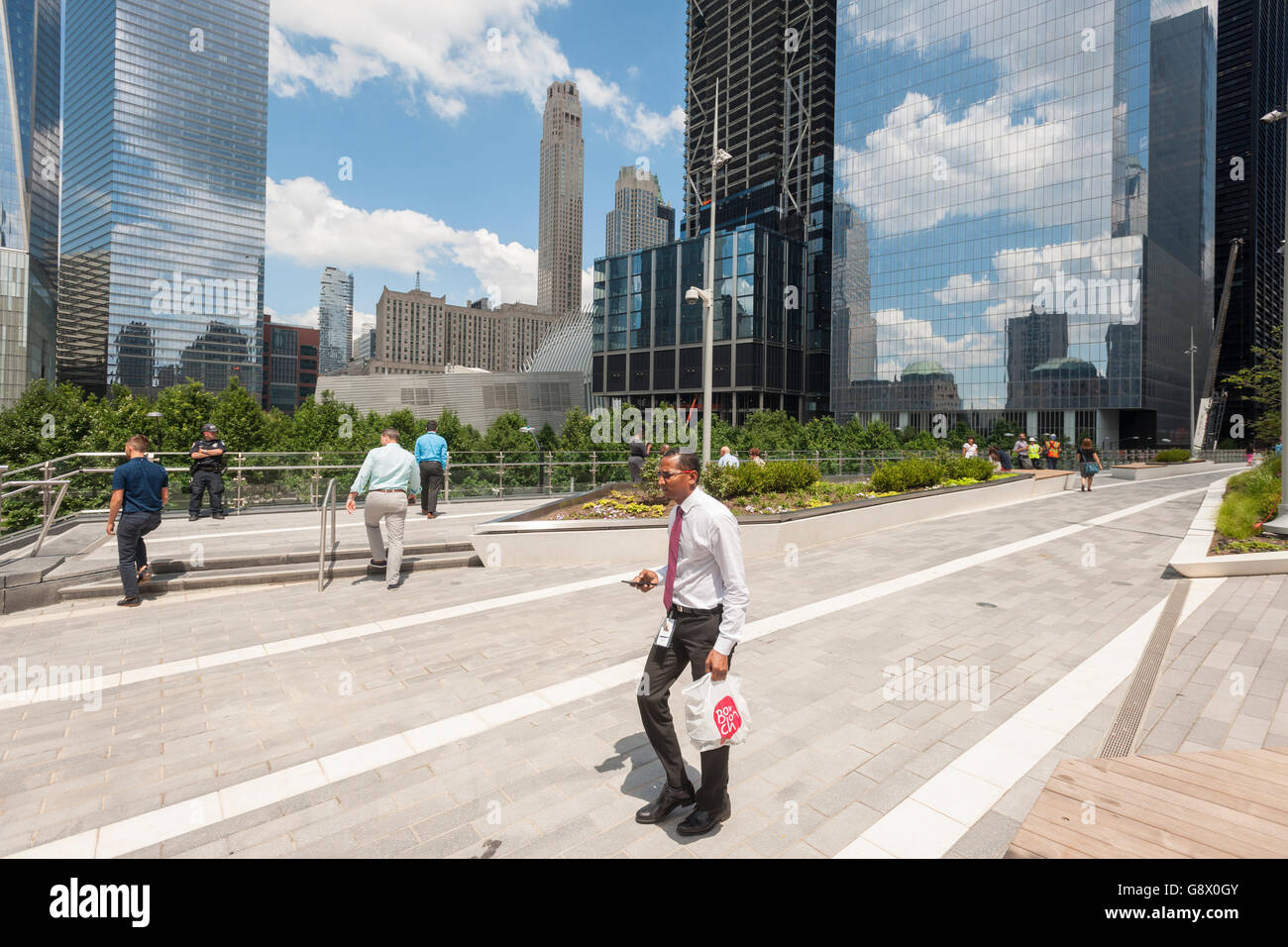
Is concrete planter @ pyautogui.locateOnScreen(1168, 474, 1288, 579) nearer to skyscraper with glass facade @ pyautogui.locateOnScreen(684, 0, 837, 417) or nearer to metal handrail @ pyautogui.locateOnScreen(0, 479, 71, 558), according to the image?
metal handrail @ pyautogui.locateOnScreen(0, 479, 71, 558)

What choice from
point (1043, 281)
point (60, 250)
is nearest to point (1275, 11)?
point (1043, 281)

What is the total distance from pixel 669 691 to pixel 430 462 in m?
10.9

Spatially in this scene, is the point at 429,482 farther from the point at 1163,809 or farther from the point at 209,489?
the point at 1163,809

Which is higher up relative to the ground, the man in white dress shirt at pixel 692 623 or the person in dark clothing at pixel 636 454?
the person in dark clothing at pixel 636 454

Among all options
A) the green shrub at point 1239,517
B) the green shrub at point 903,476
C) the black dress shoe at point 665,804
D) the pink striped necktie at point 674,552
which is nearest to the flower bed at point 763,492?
the green shrub at point 903,476

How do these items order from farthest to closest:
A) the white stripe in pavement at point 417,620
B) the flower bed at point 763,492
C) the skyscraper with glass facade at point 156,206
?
→ the skyscraper with glass facade at point 156,206, the flower bed at point 763,492, the white stripe in pavement at point 417,620

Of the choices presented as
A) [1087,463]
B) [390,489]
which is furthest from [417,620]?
[1087,463]

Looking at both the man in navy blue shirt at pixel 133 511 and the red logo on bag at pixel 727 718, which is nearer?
the red logo on bag at pixel 727 718

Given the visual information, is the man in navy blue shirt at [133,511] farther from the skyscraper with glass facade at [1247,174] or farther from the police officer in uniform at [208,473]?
the skyscraper with glass facade at [1247,174]

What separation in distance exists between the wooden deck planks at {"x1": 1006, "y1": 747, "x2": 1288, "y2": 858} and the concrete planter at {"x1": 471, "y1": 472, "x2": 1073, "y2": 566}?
315 inches

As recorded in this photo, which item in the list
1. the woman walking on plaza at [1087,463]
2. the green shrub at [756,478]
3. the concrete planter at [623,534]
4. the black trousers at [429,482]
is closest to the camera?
the concrete planter at [623,534]

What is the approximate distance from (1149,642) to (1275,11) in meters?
175

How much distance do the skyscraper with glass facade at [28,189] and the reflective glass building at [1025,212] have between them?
109m

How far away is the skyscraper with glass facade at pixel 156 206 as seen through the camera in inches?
4990
